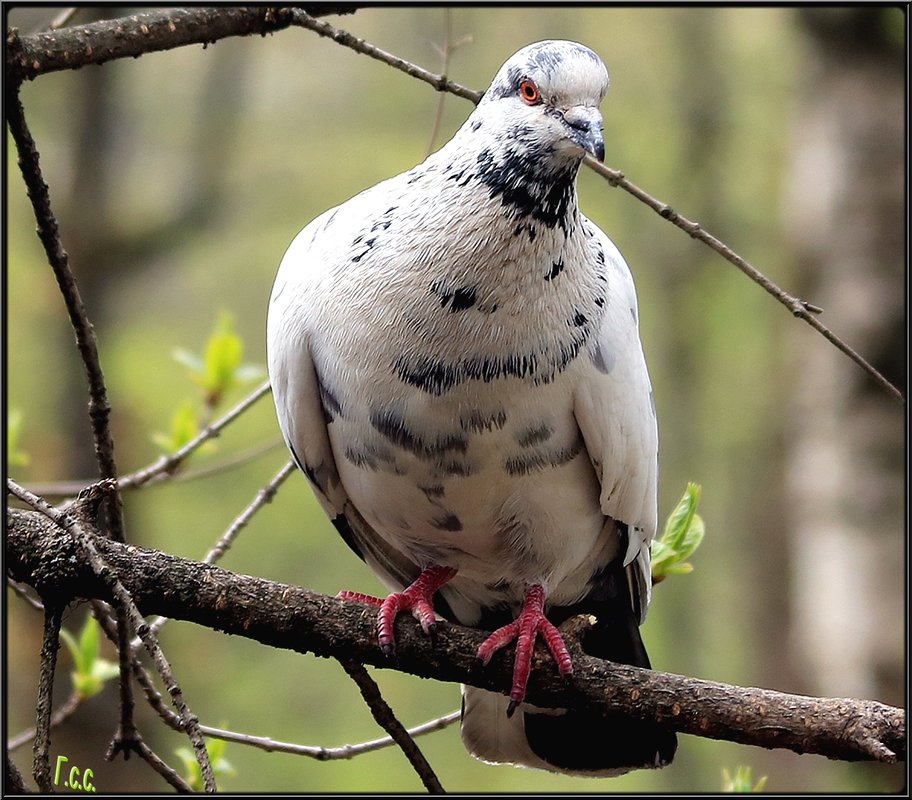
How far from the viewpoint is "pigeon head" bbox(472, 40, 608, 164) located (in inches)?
104

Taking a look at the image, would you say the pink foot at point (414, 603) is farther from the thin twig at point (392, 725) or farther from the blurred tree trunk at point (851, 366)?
the blurred tree trunk at point (851, 366)

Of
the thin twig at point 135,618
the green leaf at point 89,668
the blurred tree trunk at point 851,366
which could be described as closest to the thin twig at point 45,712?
the thin twig at point 135,618

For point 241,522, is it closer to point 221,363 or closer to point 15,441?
point 221,363

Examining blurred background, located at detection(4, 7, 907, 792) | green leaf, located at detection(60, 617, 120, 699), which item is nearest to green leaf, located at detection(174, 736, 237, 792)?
green leaf, located at detection(60, 617, 120, 699)

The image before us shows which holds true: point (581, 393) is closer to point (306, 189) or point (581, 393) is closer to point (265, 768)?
point (306, 189)

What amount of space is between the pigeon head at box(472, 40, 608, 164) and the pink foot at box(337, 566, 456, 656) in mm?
1282

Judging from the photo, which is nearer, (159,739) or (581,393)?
(581,393)

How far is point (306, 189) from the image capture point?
9.59 meters

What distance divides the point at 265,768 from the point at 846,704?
32.2ft

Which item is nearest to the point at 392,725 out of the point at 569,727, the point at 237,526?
the point at 237,526

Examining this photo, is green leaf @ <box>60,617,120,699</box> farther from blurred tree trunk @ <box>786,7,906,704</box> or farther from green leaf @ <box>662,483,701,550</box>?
blurred tree trunk @ <box>786,7,906,704</box>

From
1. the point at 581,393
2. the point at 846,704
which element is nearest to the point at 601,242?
the point at 581,393

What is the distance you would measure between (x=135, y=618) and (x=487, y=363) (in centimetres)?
116

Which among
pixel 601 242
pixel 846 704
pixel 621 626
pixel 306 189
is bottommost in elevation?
pixel 846 704
